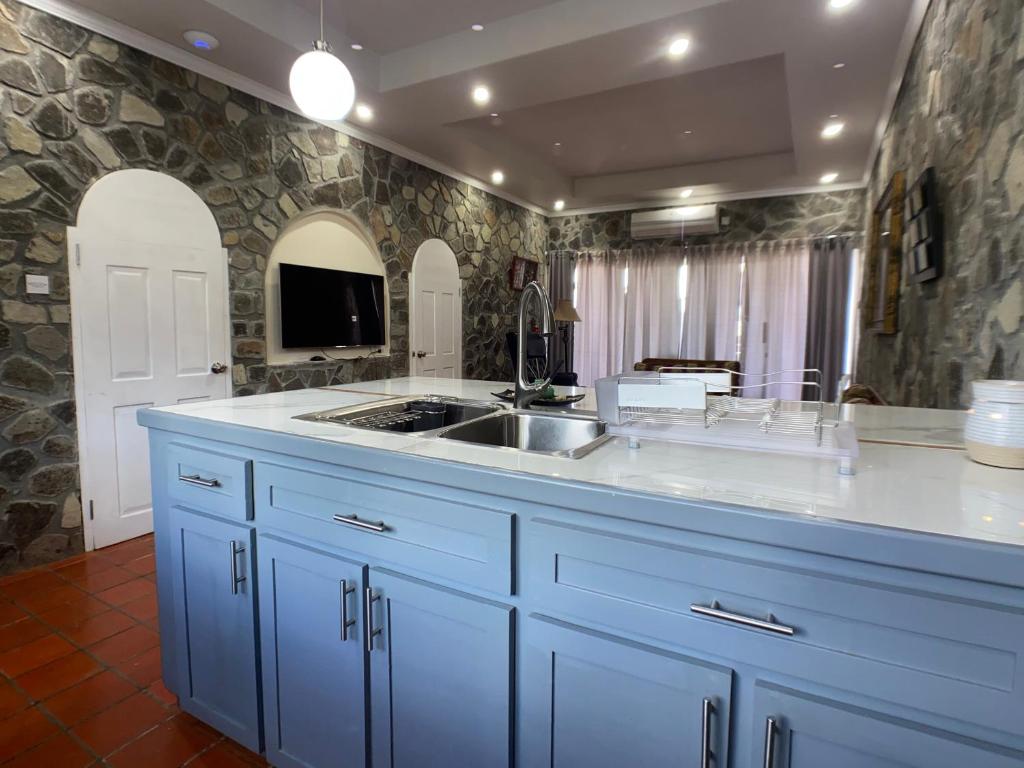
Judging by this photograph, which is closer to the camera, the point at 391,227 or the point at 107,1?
the point at 107,1

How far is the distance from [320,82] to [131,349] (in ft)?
5.82

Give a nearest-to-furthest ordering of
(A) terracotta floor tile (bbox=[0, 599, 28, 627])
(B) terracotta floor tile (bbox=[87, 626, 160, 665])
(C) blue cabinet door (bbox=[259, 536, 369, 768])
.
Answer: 1. (C) blue cabinet door (bbox=[259, 536, 369, 768])
2. (B) terracotta floor tile (bbox=[87, 626, 160, 665])
3. (A) terracotta floor tile (bbox=[0, 599, 28, 627])

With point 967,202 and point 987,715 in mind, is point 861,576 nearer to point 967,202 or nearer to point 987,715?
point 987,715

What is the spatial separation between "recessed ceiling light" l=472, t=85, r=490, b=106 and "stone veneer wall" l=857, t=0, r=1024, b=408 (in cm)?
226

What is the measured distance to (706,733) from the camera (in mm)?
816

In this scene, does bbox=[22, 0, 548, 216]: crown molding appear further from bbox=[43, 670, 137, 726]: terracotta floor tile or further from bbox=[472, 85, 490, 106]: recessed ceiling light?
bbox=[43, 670, 137, 726]: terracotta floor tile

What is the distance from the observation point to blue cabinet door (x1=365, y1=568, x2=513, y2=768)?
3.30 ft

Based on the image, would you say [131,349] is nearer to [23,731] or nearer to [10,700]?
[10,700]

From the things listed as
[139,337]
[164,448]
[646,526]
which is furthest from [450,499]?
[139,337]

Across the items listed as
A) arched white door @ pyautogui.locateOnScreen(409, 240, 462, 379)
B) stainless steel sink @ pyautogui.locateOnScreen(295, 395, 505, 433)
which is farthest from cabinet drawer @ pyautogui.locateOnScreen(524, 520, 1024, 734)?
arched white door @ pyautogui.locateOnScreen(409, 240, 462, 379)

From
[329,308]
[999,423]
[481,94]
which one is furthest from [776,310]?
[999,423]

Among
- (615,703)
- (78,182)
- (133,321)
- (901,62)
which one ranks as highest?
(901,62)

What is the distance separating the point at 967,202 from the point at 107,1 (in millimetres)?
3583

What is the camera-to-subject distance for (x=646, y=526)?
2.81 ft
